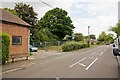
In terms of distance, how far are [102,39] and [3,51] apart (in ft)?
459

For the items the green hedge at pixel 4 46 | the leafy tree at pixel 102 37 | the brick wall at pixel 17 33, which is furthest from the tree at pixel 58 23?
the leafy tree at pixel 102 37

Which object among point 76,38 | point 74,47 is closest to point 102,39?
point 76,38

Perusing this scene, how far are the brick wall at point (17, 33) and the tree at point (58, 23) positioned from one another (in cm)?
5011

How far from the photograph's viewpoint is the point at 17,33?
26.3 metres

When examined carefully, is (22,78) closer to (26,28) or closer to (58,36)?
(26,28)

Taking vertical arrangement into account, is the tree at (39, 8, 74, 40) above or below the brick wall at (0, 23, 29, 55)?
above

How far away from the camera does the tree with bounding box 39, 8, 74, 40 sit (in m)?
79.0

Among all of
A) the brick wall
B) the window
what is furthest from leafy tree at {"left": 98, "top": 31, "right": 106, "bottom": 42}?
the window

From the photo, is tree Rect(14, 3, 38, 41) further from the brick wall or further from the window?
the window

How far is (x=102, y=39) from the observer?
15412 centimetres

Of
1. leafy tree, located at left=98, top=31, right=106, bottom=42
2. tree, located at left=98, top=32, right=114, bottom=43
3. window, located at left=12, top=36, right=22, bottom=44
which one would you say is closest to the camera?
window, located at left=12, top=36, right=22, bottom=44

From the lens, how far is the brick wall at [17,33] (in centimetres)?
2438

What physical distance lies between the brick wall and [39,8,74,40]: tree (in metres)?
50.1

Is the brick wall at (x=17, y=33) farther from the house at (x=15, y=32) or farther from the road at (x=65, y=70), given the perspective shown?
the road at (x=65, y=70)
